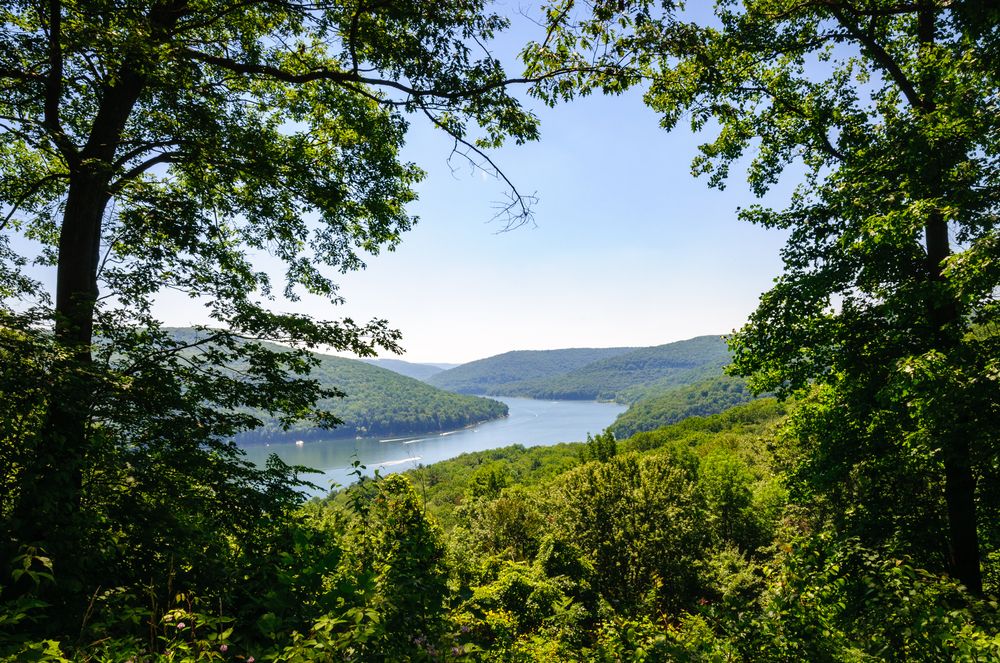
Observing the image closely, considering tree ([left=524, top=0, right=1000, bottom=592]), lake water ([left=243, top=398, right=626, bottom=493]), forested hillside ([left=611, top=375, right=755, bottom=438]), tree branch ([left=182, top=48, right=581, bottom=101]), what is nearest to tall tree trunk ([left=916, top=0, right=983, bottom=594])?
tree ([left=524, top=0, right=1000, bottom=592])

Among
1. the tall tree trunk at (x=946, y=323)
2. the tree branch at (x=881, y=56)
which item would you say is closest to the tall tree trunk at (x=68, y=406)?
the tall tree trunk at (x=946, y=323)

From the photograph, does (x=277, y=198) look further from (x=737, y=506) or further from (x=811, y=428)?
(x=737, y=506)

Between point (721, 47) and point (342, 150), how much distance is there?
6.13 metres

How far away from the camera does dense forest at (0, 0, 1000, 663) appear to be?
3420mm

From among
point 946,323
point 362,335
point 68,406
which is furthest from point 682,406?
point 68,406

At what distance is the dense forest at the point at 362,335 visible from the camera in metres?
3.42

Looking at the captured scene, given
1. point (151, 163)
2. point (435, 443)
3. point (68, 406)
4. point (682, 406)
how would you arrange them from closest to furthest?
1. point (68, 406)
2. point (151, 163)
3. point (435, 443)
4. point (682, 406)

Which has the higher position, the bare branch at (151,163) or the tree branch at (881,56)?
the tree branch at (881,56)

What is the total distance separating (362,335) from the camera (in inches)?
242

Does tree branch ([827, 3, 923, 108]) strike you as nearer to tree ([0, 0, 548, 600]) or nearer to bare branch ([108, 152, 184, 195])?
tree ([0, 0, 548, 600])

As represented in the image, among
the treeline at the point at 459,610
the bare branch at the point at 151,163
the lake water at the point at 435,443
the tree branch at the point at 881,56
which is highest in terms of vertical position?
the tree branch at the point at 881,56

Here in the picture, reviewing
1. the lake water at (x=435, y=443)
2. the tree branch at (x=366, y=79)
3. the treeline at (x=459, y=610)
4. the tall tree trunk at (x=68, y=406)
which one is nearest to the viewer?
the treeline at (x=459, y=610)

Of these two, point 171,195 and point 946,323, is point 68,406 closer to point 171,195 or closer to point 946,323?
point 171,195

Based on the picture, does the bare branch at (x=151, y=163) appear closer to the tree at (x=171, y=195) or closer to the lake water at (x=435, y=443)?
the tree at (x=171, y=195)
